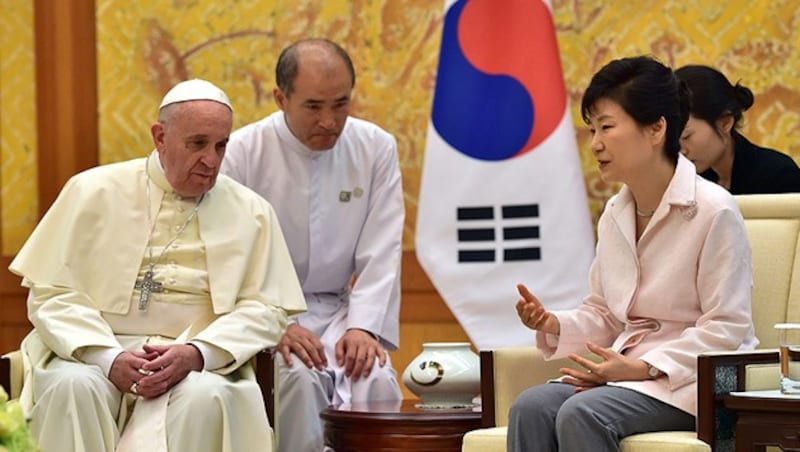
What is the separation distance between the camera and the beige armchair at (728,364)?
3.58 m

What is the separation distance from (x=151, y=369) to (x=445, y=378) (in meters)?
0.91

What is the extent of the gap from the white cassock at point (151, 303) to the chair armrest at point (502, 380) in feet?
2.14

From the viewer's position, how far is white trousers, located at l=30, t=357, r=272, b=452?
161 inches

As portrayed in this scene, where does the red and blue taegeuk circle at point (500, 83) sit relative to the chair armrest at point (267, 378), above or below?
above

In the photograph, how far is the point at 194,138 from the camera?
4.47 meters

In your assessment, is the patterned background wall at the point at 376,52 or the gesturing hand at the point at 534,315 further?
the patterned background wall at the point at 376,52

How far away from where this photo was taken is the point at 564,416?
3676 mm

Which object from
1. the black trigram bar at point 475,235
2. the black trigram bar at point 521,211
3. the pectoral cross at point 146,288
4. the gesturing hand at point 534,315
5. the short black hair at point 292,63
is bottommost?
the gesturing hand at point 534,315

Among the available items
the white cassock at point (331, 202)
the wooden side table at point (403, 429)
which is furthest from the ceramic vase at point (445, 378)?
the white cassock at point (331, 202)

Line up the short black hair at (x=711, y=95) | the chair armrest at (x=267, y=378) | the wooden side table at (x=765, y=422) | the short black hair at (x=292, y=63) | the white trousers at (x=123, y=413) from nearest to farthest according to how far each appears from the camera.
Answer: the wooden side table at (x=765, y=422), the white trousers at (x=123, y=413), the chair armrest at (x=267, y=378), the short black hair at (x=711, y=95), the short black hair at (x=292, y=63)

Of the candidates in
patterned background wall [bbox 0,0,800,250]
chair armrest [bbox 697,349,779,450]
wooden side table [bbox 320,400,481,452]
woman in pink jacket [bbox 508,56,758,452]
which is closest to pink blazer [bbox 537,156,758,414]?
woman in pink jacket [bbox 508,56,758,452]

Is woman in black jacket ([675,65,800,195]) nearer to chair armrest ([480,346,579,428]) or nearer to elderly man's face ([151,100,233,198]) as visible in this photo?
chair armrest ([480,346,579,428])

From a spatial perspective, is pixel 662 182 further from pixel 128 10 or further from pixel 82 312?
pixel 128 10

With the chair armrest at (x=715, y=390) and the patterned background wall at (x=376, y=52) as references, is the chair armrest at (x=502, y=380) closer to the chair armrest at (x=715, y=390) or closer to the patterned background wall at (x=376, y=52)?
the chair armrest at (x=715, y=390)
